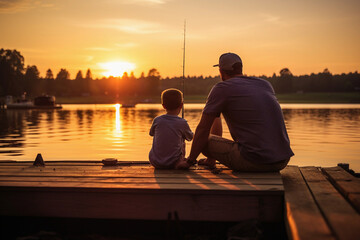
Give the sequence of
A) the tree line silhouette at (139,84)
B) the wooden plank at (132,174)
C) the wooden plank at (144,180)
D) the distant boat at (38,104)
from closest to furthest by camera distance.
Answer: the wooden plank at (144,180), the wooden plank at (132,174), the distant boat at (38,104), the tree line silhouette at (139,84)

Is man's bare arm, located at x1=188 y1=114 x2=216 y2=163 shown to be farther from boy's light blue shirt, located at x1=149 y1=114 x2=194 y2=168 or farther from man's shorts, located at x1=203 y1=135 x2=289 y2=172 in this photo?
boy's light blue shirt, located at x1=149 y1=114 x2=194 y2=168

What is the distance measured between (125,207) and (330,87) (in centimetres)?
13860

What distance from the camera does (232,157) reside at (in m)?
3.91

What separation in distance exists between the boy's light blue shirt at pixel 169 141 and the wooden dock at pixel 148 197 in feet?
1.80

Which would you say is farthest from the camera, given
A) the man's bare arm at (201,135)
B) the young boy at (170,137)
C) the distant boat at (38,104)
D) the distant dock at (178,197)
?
the distant boat at (38,104)

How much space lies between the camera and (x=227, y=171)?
4020mm

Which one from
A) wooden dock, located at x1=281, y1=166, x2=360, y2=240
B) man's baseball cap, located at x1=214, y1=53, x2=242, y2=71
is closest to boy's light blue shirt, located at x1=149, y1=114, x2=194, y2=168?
man's baseball cap, located at x1=214, y1=53, x2=242, y2=71

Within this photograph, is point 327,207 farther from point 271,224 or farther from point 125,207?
point 125,207

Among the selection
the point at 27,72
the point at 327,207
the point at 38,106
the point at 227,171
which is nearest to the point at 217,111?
the point at 227,171

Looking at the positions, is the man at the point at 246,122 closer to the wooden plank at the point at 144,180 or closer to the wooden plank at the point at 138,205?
the wooden plank at the point at 144,180

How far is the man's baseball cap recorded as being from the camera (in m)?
3.95

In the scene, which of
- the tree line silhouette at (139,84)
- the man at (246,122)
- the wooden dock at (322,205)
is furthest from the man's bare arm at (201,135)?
the tree line silhouette at (139,84)

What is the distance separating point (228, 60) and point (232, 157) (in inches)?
39.2

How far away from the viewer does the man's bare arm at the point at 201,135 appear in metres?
3.94
